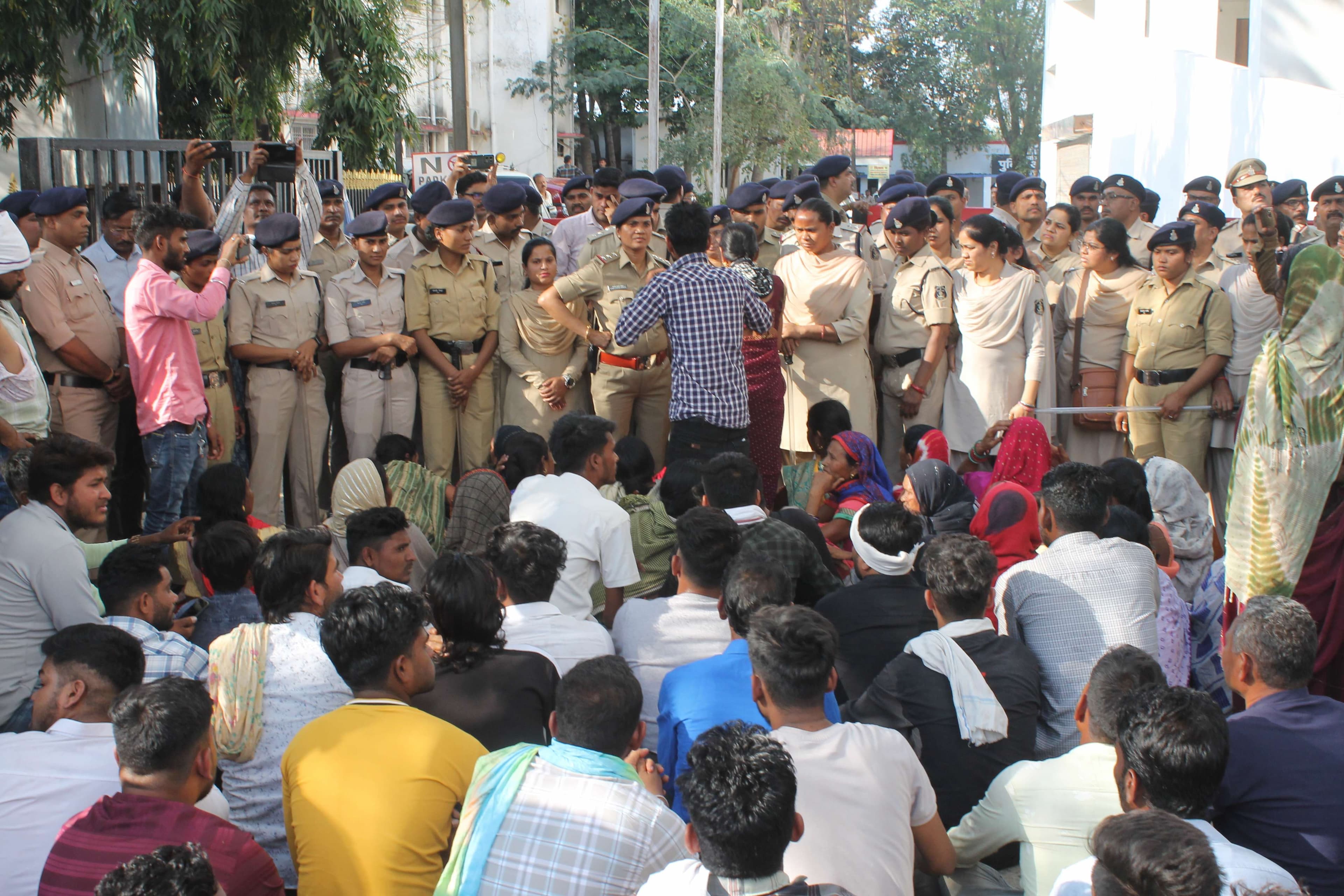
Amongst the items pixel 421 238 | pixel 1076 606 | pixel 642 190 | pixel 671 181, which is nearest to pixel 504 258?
pixel 421 238

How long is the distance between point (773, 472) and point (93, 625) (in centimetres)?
408

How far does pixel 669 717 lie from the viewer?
10.2 ft

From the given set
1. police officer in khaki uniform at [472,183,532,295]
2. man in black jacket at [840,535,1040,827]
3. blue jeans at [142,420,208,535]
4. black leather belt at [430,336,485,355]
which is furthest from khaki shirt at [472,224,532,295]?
man in black jacket at [840,535,1040,827]

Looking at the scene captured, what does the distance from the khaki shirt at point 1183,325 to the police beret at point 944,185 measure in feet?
6.95

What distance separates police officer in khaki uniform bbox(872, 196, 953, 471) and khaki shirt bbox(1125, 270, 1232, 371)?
3.64 feet

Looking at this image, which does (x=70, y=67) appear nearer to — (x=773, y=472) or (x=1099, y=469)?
(x=773, y=472)

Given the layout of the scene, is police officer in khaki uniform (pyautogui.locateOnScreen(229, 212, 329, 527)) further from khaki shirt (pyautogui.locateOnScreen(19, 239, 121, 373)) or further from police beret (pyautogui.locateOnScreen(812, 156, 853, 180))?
police beret (pyautogui.locateOnScreen(812, 156, 853, 180))

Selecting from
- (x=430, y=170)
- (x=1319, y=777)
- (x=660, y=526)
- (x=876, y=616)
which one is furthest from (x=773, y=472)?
(x=430, y=170)

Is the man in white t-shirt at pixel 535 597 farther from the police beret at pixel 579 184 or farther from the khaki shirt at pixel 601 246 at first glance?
the police beret at pixel 579 184

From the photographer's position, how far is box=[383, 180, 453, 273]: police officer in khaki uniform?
7.46 m

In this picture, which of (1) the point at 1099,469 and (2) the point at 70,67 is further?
(2) the point at 70,67

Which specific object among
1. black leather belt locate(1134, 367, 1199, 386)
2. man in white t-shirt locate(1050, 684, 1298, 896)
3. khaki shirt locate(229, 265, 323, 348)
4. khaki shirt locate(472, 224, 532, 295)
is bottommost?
man in white t-shirt locate(1050, 684, 1298, 896)

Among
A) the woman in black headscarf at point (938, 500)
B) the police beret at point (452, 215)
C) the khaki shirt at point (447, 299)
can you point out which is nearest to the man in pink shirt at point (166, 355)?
the khaki shirt at point (447, 299)

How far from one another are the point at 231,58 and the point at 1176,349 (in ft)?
28.4
